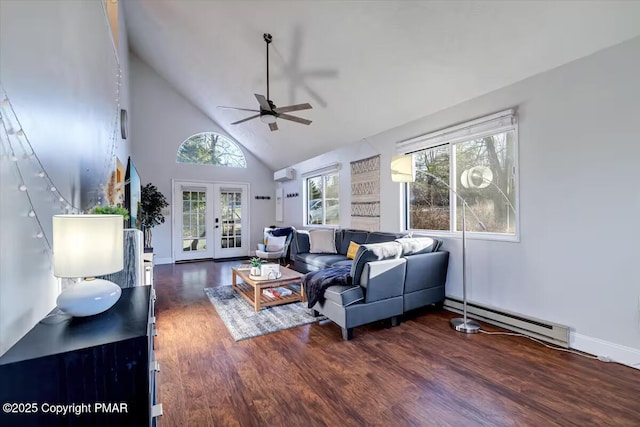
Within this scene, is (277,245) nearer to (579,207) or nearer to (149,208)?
(149,208)

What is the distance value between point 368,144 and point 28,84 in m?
4.19

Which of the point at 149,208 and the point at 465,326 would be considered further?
the point at 149,208

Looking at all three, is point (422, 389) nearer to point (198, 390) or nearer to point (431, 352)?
point (431, 352)

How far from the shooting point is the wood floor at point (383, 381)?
165cm

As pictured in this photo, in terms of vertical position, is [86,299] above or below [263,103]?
below

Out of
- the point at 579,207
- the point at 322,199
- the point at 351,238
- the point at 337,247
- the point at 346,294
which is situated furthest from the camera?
the point at 322,199

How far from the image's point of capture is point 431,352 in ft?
7.86

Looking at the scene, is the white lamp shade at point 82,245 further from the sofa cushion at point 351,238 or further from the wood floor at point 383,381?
the sofa cushion at point 351,238

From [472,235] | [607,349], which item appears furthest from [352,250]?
[607,349]

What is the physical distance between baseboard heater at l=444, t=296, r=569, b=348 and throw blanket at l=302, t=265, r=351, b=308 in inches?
57.8

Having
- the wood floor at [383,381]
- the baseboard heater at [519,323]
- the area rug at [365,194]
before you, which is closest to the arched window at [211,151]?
the area rug at [365,194]

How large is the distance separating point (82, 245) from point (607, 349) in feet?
11.5

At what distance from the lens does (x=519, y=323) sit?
8.95 ft

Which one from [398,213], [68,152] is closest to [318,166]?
[398,213]
